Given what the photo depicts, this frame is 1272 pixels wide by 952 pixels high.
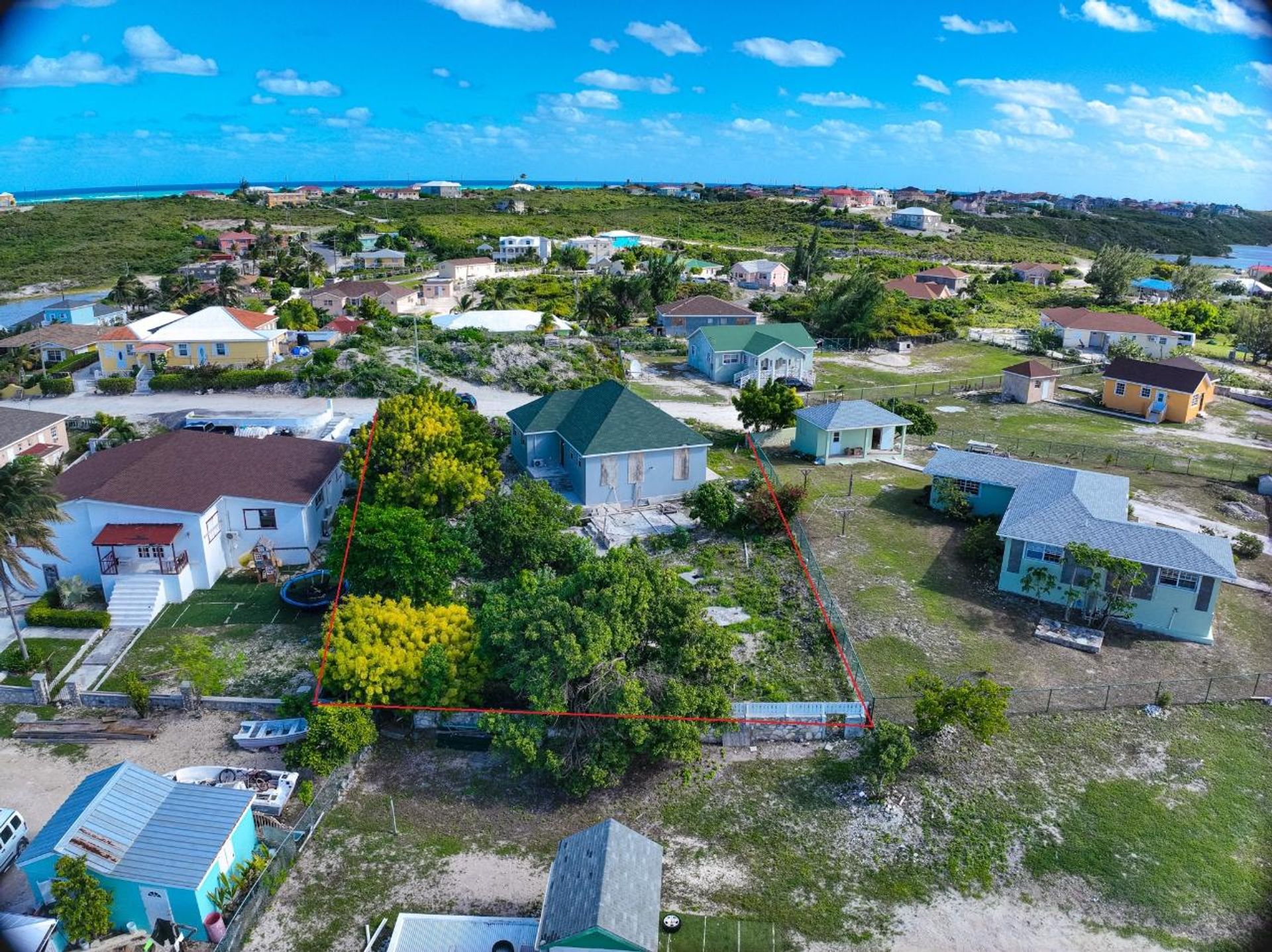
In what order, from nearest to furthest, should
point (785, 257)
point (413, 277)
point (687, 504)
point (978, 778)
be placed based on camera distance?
point (978, 778) → point (687, 504) → point (413, 277) → point (785, 257)

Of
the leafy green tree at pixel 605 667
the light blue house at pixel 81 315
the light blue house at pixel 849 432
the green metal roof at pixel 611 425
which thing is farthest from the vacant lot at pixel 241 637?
the light blue house at pixel 81 315

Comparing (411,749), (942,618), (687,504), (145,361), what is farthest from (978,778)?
(145,361)

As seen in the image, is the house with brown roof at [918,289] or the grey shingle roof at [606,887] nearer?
the grey shingle roof at [606,887]

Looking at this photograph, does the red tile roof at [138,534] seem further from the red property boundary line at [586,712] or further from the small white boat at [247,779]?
the small white boat at [247,779]

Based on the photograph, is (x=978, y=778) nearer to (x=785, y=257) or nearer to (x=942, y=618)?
(x=942, y=618)

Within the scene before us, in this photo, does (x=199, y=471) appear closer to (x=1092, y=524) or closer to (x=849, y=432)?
(x=849, y=432)

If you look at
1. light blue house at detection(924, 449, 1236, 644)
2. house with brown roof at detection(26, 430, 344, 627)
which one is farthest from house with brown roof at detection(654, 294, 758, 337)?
house with brown roof at detection(26, 430, 344, 627)

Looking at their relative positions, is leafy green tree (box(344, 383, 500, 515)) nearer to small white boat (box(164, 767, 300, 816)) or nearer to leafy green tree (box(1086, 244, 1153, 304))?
small white boat (box(164, 767, 300, 816))
